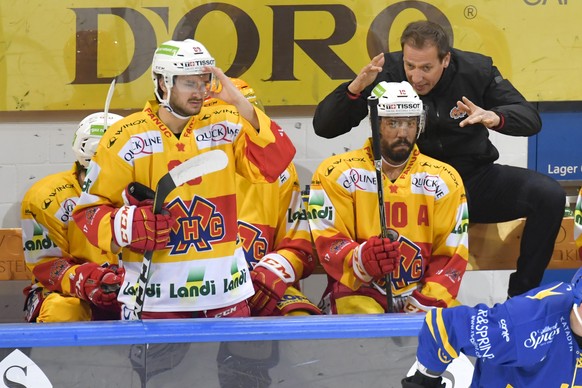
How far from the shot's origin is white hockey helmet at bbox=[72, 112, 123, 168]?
427 cm

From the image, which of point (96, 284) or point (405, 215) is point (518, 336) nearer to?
point (405, 215)

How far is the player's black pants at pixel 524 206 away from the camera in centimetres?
420

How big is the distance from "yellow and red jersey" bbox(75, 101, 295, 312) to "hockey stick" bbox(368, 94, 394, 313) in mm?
363

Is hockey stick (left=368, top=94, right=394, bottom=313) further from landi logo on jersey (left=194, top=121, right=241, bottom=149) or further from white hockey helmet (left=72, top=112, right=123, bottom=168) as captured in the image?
white hockey helmet (left=72, top=112, right=123, bottom=168)

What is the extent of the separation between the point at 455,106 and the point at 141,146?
132 centimetres

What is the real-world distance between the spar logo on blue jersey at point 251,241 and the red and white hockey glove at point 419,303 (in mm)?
580

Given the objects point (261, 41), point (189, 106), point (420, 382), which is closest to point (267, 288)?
point (189, 106)

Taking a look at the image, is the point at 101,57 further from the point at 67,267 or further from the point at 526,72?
the point at 526,72

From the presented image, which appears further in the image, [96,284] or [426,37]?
[426,37]

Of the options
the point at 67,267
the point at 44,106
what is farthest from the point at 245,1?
the point at 67,267

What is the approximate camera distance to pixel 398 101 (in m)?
3.87

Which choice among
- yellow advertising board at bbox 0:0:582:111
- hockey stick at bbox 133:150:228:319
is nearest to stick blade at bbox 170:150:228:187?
hockey stick at bbox 133:150:228:319

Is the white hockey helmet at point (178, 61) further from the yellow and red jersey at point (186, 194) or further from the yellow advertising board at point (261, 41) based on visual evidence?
the yellow advertising board at point (261, 41)

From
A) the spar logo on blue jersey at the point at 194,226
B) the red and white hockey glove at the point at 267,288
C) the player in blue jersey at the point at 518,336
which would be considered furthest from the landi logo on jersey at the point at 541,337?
the red and white hockey glove at the point at 267,288
